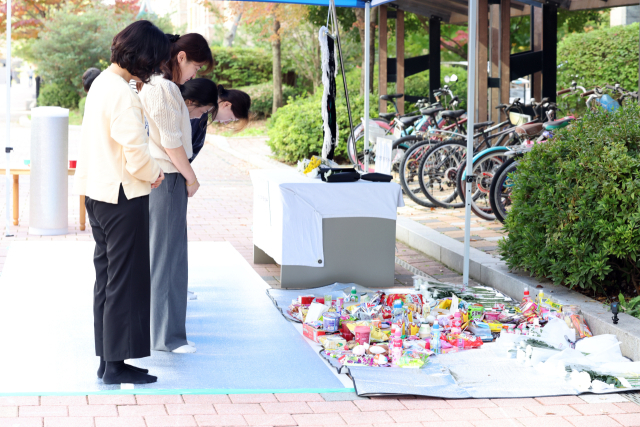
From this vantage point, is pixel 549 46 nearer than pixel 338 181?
No

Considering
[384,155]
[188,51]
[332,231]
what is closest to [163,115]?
[188,51]

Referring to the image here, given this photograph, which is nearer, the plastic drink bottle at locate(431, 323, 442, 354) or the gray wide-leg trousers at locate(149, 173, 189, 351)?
the gray wide-leg trousers at locate(149, 173, 189, 351)

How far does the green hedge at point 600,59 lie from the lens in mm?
17047

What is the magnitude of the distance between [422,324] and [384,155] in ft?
11.6

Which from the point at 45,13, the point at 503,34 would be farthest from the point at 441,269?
the point at 45,13

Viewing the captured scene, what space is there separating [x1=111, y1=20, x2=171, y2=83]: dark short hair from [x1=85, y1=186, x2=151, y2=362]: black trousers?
1.82 feet

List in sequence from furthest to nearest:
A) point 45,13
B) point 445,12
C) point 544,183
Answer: point 45,13
point 445,12
point 544,183

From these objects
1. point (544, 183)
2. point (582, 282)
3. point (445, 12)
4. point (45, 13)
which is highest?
point (45, 13)

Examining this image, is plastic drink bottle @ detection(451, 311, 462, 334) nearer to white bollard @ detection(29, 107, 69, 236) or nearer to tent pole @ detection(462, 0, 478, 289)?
tent pole @ detection(462, 0, 478, 289)

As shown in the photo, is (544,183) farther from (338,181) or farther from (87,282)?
(87,282)

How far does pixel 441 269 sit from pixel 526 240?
1.25 meters

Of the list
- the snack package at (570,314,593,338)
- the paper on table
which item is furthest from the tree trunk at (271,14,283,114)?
the snack package at (570,314,593,338)

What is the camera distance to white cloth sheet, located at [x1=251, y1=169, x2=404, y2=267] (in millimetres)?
5816

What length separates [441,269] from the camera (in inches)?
264
